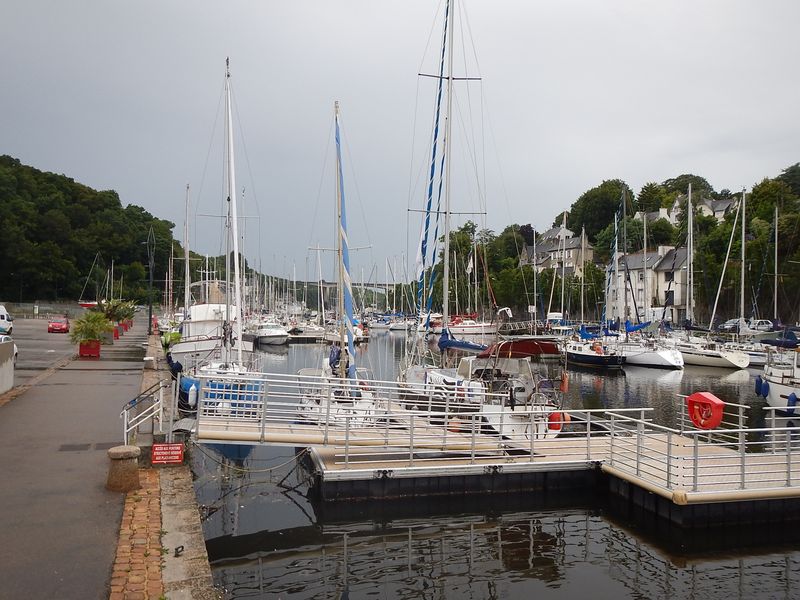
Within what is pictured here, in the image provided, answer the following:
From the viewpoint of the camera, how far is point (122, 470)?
39.2 feet

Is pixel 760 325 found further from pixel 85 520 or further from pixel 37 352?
pixel 85 520

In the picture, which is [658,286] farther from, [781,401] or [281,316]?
[781,401]

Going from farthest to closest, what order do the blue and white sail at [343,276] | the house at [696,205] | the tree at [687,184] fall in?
the tree at [687,184] < the house at [696,205] < the blue and white sail at [343,276]

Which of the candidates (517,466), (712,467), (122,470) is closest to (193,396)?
(122,470)

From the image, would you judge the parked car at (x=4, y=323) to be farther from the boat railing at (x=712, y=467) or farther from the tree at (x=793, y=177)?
the tree at (x=793, y=177)

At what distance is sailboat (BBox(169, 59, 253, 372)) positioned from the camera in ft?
88.9

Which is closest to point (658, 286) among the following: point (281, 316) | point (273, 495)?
point (281, 316)

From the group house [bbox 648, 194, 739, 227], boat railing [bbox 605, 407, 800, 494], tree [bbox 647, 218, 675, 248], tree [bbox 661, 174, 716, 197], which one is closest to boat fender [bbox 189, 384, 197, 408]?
boat railing [bbox 605, 407, 800, 494]

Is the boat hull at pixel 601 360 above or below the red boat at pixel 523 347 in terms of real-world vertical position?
below

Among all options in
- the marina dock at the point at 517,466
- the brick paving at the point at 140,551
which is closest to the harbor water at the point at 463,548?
the marina dock at the point at 517,466

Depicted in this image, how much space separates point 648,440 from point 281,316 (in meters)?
94.7

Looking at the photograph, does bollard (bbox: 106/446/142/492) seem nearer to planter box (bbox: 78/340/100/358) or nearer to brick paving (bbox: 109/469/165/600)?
brick paving (bbox: 109/469/165/600)

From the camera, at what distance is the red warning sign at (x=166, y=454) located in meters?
14.1

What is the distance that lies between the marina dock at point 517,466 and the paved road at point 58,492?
2757 mm
